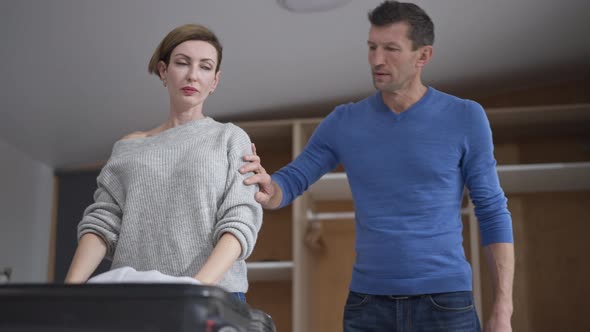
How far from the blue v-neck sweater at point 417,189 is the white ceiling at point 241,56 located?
1237 millimetres

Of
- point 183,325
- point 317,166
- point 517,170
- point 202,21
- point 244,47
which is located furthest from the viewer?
point 517,170

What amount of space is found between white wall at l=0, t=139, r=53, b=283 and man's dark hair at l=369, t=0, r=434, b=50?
2.89 m

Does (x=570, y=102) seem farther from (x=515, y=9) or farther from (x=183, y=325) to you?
(x=183, y=325)

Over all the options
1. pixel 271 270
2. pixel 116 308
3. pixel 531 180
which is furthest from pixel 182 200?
pixel 531 180

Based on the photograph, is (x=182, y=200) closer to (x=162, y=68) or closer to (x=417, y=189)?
(x=162, y=68)

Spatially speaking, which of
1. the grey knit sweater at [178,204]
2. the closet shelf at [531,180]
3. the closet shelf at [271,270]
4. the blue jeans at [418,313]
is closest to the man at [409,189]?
the blue jeans at [418,313]

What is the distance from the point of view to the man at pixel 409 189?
171 centimetres

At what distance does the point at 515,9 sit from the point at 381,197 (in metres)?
1.73

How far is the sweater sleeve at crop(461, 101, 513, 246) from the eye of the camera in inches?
70.6

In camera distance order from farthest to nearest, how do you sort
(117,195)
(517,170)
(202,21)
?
(517,170)
(202,21)
(117,195)

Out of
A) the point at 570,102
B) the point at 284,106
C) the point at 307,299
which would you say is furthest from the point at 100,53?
the point at 570,102

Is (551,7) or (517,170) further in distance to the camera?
(517,170)

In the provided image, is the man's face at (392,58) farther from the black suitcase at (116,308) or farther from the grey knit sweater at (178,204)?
the black suitcase at (116,308)

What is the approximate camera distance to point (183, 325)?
0.97 m
